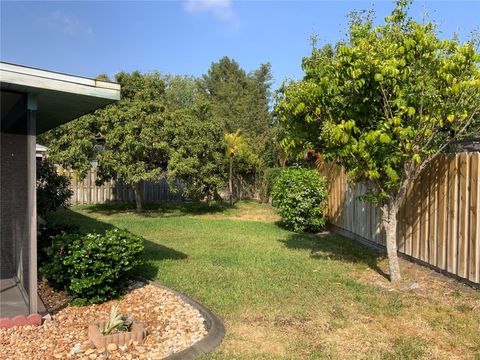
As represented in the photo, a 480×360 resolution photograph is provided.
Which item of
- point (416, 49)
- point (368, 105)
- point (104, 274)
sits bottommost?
point (104, 274)

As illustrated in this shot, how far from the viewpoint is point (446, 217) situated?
6215mm

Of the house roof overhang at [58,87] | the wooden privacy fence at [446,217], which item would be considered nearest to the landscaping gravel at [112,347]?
the house roof overhang at [58,87]

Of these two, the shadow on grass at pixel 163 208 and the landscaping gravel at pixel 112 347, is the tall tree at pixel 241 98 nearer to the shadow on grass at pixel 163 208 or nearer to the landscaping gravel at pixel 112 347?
the shadow on grass at pixel 163 208

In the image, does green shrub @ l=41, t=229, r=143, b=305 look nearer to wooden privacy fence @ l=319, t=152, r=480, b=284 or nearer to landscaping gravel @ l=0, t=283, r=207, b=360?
landscaping gravel @ l=0, t=283, r=207, b=360

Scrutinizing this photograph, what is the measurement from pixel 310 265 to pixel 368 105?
10.0ft

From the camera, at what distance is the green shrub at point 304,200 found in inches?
448

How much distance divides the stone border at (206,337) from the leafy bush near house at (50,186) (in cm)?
493

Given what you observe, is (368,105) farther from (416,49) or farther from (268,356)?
(268,356)

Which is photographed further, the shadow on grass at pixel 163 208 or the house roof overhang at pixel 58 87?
the shadow on grass at pixel 163 208

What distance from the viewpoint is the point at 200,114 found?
1691 cm

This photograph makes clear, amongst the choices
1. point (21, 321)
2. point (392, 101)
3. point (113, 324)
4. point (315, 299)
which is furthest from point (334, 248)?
point (21, 321)

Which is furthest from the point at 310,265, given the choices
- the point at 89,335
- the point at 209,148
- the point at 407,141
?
the point at 209,148

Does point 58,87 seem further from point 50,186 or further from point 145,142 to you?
point 145,142

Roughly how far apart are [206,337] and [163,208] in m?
14.2
